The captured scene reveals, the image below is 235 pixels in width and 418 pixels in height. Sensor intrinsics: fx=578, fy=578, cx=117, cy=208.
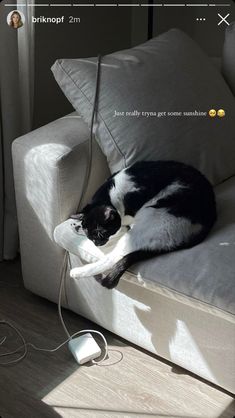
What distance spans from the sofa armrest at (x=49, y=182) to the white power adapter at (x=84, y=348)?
0.64ft

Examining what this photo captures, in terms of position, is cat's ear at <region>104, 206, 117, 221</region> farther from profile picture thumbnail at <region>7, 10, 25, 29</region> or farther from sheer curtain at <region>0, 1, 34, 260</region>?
profile picture thumbnail at <region>7, 10, 25, 29</region>

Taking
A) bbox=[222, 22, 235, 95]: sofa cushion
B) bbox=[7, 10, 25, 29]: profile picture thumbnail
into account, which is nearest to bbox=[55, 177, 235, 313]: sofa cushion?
bbox=[222, 22, 235, 95]: sofa cushion

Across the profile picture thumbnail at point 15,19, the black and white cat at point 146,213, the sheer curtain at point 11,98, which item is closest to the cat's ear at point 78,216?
the black and white cat at point 146,213

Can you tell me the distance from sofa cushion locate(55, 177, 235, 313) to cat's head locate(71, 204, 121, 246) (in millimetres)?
25

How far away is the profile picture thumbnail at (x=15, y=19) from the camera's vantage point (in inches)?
73.4

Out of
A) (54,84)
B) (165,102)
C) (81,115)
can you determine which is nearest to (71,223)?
(81,115)

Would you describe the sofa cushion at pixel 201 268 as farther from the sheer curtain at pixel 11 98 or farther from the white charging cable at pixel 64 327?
the sheer curtain at pixel 11 98

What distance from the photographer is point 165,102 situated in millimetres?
1692

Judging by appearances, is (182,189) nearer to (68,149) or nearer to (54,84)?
(68,149)

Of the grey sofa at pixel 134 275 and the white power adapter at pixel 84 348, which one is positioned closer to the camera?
the grey sofa at pixel 134 275

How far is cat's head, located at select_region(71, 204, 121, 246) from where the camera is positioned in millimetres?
1562

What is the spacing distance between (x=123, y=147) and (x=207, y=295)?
0.51m

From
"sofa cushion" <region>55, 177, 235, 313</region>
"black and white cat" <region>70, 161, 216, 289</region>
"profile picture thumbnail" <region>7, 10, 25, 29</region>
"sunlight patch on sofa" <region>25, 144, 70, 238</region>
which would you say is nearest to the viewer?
"sofa cushion" <region>55, 177, 235, 313</region>

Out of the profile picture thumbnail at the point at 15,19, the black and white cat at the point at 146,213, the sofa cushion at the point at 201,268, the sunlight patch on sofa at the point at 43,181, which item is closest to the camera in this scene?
the sofa cushion at the point at 201,268
